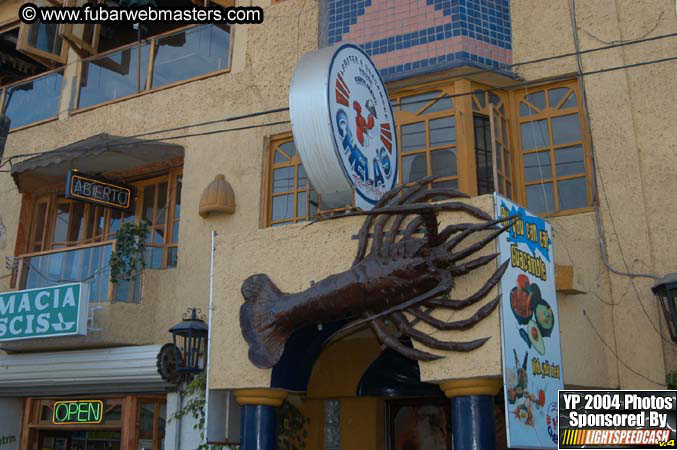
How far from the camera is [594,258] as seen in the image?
8.81m

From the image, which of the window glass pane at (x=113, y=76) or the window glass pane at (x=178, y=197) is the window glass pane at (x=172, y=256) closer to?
the window glass pane at (x=178, y=197)

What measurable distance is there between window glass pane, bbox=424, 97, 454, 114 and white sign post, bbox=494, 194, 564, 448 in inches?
97.1

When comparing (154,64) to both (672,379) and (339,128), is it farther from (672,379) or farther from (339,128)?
(672,379)

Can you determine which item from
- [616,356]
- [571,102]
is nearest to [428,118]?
[571,102]

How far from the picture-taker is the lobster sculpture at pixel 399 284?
713 cm

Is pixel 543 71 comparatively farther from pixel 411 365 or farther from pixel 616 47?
pixel 411 365

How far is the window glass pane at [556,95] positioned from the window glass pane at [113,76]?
22.0ft

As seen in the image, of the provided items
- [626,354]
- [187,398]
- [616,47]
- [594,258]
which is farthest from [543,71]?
[187,398]

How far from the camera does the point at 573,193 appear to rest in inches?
372

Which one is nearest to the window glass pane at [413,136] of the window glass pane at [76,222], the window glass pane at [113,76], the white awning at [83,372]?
the white awning at [83,372]

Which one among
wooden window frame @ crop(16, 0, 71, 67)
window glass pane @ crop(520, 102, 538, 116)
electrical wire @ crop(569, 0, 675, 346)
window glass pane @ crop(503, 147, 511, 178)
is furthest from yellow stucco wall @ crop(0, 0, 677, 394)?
wooden window frame @ crop(16, 0, 71, 67)

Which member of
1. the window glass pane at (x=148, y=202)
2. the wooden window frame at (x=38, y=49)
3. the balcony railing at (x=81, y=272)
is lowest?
the balcony railing at (x=81, y=272)

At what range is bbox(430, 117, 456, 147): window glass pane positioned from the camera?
9.64 m

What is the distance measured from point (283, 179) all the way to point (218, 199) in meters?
0.97
